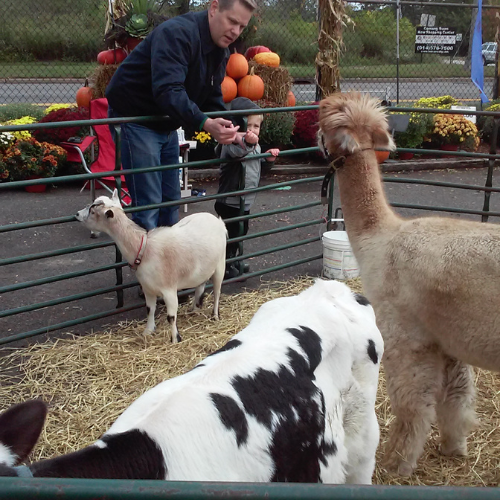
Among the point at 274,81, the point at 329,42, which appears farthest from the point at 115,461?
the point at 274,81

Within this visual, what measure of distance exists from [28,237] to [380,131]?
512 centimetres

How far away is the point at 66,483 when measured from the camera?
3.21 ft

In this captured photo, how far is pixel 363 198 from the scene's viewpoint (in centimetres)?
337

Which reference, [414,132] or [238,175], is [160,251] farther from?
[414,132]

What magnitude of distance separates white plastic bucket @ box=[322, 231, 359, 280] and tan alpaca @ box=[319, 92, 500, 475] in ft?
7.04

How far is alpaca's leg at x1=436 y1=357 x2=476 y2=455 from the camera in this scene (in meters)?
3.15

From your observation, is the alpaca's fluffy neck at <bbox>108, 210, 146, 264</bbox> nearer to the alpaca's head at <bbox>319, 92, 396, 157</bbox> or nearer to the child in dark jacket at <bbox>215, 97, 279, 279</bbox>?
the child in dark jacket at <bbox>215, 97, 279, 279</bbox>

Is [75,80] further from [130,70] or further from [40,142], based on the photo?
[130,70]

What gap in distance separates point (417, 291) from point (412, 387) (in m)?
0.48

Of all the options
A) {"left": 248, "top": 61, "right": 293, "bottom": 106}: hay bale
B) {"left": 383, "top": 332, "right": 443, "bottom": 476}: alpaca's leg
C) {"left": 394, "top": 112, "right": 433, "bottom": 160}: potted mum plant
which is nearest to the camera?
{"left": 383, "top": 332, "right": 443, "bottom": 476}: alpaca's leg

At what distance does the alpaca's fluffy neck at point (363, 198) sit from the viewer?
3.30m

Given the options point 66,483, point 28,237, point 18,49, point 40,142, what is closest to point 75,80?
point 18,49

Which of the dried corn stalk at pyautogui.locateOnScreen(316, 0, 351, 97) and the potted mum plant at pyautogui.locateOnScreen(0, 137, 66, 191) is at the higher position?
the dried corn stalk at pyautogui.locateOnScreen(316, 0, 351, 97)

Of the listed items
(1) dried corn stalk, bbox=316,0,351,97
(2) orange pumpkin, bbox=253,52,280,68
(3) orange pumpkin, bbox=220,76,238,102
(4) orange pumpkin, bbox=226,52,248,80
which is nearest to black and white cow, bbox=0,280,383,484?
(1) dried corn stalk, bbox=316,0,351,97
